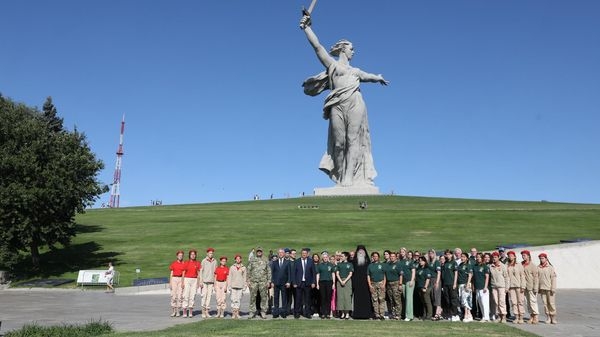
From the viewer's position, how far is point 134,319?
1307cm

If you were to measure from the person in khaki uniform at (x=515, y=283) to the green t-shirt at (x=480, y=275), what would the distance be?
1.92 feet

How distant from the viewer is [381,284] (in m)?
14.1

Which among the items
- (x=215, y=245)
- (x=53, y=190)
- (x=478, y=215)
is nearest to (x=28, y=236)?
(x=53, y=190)

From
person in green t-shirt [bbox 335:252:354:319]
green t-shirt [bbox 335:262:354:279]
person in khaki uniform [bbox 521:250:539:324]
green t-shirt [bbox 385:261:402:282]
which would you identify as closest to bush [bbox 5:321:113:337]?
person in green t-shirt [bbox 335:252:354:319]

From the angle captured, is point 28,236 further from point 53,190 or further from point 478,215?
point 478,215

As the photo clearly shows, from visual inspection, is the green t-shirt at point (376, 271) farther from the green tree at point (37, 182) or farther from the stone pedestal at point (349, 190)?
the stone pedestal at point (349, 190)

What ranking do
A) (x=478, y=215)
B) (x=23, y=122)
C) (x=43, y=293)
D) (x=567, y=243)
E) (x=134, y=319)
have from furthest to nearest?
(x=478, y=215) → (x=23, y=122) → (x=567, y=243) → (x=43, y=293) → (x=134, y=319)

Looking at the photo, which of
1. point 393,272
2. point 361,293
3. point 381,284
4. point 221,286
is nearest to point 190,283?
point 221,286

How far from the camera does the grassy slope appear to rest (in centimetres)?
2698

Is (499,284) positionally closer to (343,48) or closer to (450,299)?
(450,299)

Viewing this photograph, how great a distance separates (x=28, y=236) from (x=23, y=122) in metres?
6.09

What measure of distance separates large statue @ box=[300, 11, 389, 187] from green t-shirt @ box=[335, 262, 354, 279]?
4510 centimetres

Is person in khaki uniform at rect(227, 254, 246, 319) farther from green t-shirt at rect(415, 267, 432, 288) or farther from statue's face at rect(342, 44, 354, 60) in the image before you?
statue's face at rect(342, 44, 354, 60)

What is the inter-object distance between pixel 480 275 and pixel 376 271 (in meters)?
2.68
